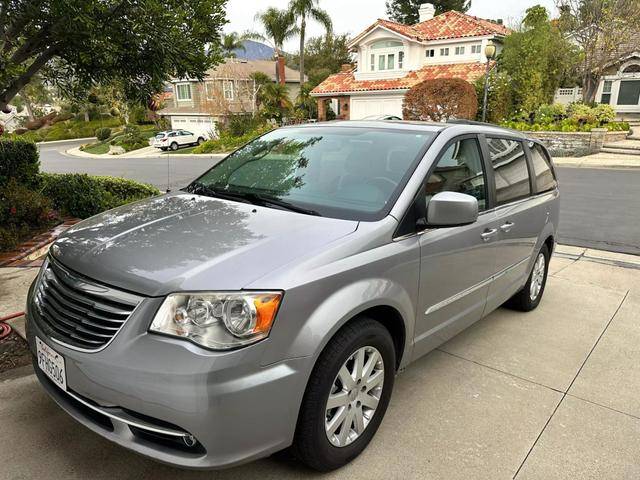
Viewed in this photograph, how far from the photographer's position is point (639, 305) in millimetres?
4766

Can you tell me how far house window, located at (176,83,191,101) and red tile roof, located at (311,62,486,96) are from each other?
16292mm

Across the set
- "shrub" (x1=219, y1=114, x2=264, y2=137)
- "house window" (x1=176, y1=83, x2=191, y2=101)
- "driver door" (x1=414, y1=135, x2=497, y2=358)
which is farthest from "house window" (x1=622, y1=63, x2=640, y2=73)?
"house window" (x1=176, y1=83, x2=191, y2=101)

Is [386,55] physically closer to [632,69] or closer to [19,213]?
[632,69]

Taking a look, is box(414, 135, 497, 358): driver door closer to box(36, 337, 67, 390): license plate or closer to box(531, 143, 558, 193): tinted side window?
box(531, 143, 558, 193): tinted side window

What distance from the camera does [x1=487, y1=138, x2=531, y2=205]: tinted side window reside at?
360 centimetres

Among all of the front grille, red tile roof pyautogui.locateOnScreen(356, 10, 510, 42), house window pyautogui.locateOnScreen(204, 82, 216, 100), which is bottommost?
the front grille

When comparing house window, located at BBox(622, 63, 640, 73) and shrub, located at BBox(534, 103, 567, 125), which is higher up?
house window, located at BBox(622, 63, 640, 73)

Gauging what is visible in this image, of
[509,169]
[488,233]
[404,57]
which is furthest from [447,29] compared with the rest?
[488,233]

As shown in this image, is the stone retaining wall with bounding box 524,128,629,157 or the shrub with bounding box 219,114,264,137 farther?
the shrub with bounding box 219,114,264,137

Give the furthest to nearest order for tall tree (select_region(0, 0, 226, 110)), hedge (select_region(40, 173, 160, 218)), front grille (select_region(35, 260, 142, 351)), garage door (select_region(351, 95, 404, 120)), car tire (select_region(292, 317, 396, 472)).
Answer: garage door (select_region(351, 95, 404, 120))
hedge (select_region(40, 173, 160, 218))
tall tree (select_region(0, 0, 226, 110))
car tire (select_region(292, 317, 396, 472))
front grille (select_region(35, 260, 142, 351))

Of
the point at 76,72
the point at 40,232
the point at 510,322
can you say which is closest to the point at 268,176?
the point at 510,322

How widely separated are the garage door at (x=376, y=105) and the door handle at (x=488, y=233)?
93.3ft

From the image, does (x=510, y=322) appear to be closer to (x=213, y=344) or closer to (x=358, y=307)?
(x=358, y=307)

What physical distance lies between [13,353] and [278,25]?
125 feet
